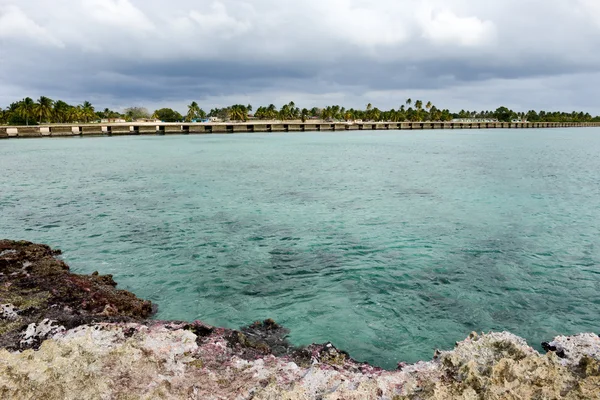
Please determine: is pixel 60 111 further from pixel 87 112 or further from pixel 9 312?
pixel 9 312

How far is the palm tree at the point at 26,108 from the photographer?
11681 centimetres

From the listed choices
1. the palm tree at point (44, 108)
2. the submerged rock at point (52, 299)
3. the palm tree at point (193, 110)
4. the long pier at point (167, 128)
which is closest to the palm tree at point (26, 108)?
the palm tree at point (44, 108)

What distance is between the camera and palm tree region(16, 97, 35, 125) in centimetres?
11681

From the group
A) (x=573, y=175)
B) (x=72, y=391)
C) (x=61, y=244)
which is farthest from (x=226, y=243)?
(x=573, y=175)

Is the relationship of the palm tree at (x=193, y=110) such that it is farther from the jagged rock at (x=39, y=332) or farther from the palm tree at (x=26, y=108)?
the jagged rock at (x=39, y=332)

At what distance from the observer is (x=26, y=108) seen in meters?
118

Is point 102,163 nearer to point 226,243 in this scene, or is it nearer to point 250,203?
point 250,203

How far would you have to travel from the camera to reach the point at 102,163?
42.2m

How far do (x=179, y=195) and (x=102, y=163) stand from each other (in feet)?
76.8

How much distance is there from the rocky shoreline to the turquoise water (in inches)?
52.6

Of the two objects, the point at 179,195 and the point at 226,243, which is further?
the point at 179,195

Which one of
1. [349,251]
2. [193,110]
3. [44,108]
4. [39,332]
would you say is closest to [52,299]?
[39,332]

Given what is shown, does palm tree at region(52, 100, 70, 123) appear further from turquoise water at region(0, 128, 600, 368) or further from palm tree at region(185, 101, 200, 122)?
turquoise water at region(0, 128, 600, 368)

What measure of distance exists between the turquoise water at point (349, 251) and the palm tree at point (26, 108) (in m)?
111
